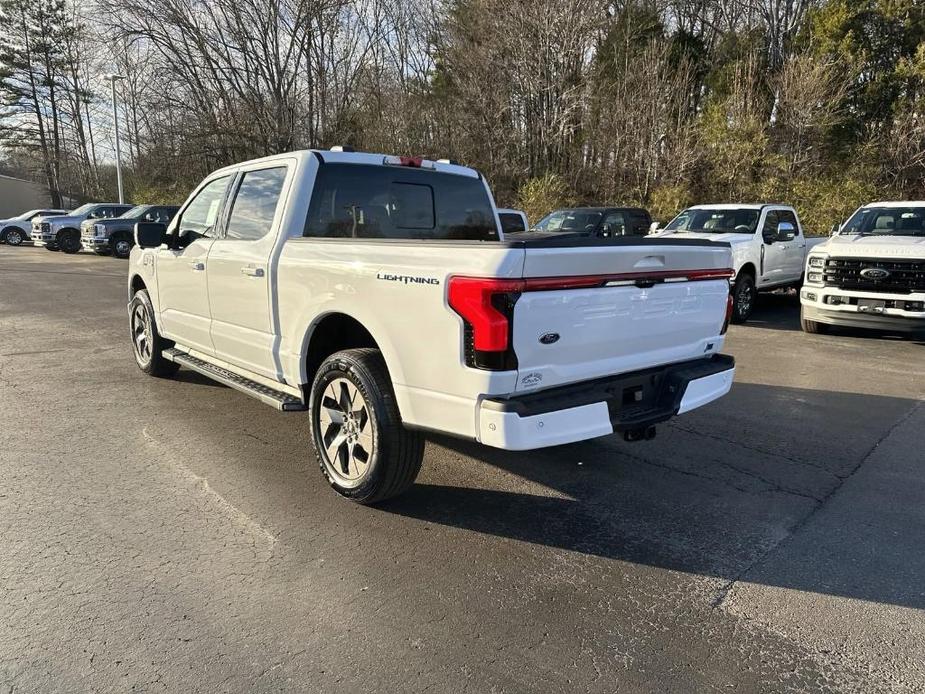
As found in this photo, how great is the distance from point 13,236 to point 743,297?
32643mm

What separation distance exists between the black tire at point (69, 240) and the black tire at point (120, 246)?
337 cm

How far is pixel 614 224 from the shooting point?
1447cm

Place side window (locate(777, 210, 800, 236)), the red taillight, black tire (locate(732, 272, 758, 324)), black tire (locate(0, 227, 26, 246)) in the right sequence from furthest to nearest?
1. black tire (locate(0, 227, 26, 246))
2. side window (locate(777, 210, 800, 236))
3. black tire (locate(732, 272, 758, 324))
4. the red taillight

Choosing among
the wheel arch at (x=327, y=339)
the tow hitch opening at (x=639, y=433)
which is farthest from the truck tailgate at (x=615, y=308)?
the wheel arch at (x=327, y=339)

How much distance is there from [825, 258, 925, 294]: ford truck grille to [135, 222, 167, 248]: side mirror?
27.7ft

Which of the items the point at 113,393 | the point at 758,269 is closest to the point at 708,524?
the point at 113,393

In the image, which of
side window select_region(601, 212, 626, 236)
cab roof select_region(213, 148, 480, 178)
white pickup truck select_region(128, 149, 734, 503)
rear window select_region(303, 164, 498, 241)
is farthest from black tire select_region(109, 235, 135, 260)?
rear window select_region(303, 164, 498, 241)

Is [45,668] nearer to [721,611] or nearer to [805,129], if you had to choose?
[721,611]

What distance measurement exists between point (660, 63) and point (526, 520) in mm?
23511

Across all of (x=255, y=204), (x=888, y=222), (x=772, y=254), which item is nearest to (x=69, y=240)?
(x=772, y=254)

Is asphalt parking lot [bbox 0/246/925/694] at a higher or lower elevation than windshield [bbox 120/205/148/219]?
lower

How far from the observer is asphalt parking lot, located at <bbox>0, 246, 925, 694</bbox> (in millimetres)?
2557

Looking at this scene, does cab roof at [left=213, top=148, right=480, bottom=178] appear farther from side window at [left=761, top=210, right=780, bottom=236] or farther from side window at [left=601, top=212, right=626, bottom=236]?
side window at [left=601, top=212, right=626, bottom=236]

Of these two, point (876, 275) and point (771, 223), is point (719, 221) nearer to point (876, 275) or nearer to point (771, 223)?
point (771, 223)
